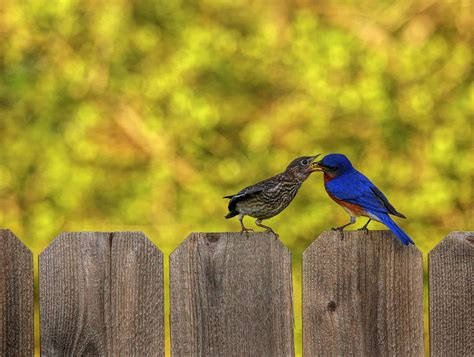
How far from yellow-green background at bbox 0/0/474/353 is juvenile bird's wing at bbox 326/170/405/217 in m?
2.38

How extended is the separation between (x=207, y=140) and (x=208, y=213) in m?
0.53

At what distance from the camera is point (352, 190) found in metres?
3.88

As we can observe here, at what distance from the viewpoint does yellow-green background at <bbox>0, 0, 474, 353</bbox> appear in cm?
642

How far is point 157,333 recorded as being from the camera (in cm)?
356

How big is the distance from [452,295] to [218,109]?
331 centimetres

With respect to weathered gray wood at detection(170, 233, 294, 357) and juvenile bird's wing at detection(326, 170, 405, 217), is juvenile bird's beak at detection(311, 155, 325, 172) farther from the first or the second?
weathered gray wood at detection(170, 233, 294, 357)

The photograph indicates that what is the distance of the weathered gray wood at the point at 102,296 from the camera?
3553 mm

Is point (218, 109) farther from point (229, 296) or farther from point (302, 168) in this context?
point (229, 296)

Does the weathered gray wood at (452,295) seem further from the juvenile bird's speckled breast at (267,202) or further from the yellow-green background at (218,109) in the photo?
the yellow-green background at (218,109)

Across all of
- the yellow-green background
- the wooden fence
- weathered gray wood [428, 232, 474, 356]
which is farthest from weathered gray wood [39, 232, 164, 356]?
the yellow-green background

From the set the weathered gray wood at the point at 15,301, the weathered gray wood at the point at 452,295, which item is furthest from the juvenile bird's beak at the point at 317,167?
the weathered gray wood at the point at 15,301

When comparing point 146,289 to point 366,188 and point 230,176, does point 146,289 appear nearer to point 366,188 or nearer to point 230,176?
point 366,188

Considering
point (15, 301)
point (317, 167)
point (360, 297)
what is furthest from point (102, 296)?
point (317, 167)

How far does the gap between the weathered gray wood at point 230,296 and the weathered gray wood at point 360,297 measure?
0.33ft
